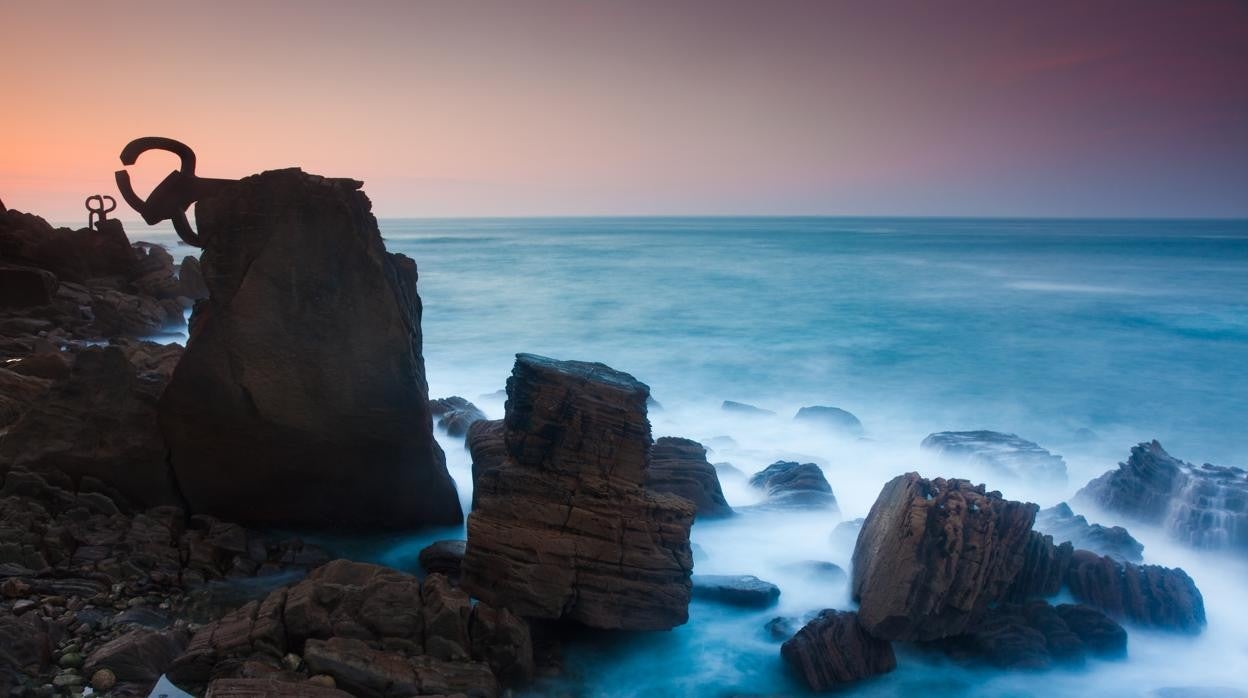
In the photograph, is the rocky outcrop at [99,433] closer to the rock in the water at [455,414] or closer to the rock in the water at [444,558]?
the rock in the water at [444,558]

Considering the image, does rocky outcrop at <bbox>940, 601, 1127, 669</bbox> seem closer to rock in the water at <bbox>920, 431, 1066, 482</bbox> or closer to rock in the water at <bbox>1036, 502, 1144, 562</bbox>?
rock in the water at <bbox>1036, 502, 1144, 562</bbox>

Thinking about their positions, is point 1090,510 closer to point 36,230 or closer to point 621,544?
point 621,544

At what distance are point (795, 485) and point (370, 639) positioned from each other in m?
6.62

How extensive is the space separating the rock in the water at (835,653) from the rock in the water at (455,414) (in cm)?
653

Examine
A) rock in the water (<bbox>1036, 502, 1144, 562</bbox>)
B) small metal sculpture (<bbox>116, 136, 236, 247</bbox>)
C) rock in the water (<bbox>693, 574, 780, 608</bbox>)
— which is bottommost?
rock in the water (<bbox>693, 574, 780, 608</bbox>)

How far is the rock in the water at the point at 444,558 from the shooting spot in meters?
8.07

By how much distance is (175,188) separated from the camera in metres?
8.57

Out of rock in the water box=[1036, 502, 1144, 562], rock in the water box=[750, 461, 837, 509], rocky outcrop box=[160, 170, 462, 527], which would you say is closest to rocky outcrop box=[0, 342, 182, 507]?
rocky outcrop box=[160, 170, 462, 527]

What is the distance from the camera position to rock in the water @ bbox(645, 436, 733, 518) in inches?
393

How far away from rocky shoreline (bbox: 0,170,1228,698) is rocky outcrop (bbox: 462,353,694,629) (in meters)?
0.02

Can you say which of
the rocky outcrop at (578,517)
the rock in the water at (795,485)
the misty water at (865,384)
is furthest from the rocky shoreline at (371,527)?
the rock in the water at (795,485)

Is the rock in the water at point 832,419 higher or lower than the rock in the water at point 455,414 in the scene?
lower

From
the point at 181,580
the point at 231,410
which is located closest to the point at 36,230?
the point at 231,410

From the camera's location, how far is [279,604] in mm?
6012
